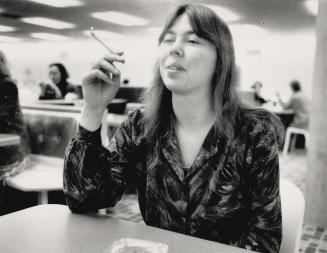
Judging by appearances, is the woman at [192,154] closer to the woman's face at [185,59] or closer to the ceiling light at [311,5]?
the woman's face at [185,59]

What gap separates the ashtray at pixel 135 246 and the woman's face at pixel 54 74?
6170 mm

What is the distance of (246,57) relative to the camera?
14195 millimetres

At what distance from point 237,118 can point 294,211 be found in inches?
13.7

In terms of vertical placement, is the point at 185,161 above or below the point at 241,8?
below

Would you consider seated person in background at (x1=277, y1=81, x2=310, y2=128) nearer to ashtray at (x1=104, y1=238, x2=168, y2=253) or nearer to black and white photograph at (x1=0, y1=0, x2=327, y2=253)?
black and white photograph at (x1=0, y1=0, x2=327, y2=253)

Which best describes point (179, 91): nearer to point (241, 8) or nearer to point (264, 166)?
point (264, 166)

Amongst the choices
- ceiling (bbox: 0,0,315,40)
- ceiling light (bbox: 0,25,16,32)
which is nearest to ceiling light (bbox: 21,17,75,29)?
ceiling (bbox: 0,0,315,40)

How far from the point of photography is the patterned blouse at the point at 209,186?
113 centimetres

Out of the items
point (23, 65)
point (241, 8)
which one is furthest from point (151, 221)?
point (23, 65)

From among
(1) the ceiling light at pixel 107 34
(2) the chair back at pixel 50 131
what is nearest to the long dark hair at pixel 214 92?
(2) the chair back at pixel 50 131

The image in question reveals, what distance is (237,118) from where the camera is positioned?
1287 millimetres

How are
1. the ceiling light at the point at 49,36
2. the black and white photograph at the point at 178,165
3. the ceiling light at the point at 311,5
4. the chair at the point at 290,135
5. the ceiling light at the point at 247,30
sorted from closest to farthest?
the black and white photograph at the point at 178,165, the chair at the point at 290,135, the ceiling light at the point at 311,5, the ceiling light at the point at 247,30, the ceiling light at the point at 49,36

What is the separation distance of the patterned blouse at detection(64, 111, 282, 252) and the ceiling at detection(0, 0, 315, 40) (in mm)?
5889

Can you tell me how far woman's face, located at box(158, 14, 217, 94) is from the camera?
1.17 m
